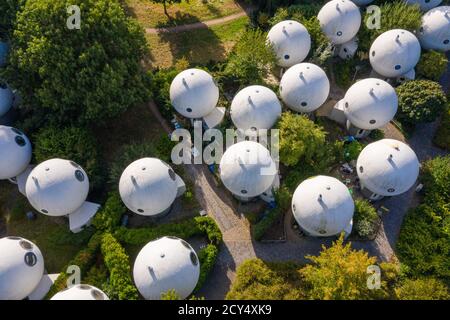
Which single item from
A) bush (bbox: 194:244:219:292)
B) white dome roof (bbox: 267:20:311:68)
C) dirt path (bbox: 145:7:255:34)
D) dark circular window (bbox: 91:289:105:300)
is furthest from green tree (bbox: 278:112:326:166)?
dirt path (bbox: 145:7:255:34)

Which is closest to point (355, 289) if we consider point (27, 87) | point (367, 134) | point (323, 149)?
point (323, 149)

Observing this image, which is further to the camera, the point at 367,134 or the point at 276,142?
the point at 367,134

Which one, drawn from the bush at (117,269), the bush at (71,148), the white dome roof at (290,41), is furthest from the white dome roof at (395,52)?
the bush at (117,269)

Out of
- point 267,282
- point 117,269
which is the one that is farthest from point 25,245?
point 267,282

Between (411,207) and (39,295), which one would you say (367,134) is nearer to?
(411,207)

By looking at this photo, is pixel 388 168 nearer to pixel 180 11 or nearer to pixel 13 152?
pixel 13 152

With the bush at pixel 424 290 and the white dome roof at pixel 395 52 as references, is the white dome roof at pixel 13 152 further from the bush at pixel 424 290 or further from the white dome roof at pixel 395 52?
the white dome roof at pixel 395 52

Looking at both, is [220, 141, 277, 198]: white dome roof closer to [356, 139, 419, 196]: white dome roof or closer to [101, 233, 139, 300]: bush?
[356, 139, 419, 196]: white dome roof
